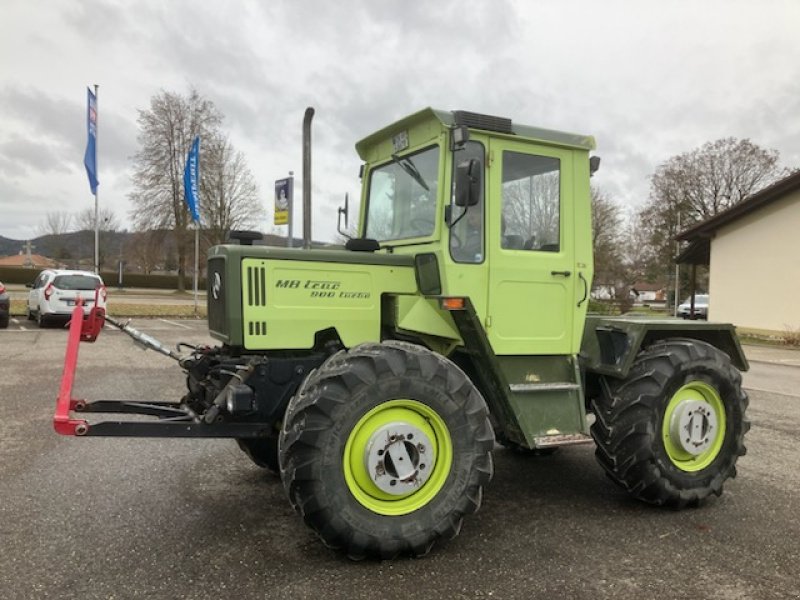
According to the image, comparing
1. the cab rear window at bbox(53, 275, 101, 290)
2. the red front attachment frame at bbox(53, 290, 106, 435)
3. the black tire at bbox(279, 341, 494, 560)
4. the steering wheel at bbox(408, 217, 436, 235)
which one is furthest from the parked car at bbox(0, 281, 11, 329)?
the black tire at bbox(279, 341, 494, 560)

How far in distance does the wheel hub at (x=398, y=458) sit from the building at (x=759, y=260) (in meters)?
21.3

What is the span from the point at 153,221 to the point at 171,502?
36.2 m

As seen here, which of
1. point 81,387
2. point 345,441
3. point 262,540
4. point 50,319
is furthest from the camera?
point 50,319

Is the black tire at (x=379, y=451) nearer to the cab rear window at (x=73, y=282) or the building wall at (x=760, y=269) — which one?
the cab rear window at (x=73, y=282)

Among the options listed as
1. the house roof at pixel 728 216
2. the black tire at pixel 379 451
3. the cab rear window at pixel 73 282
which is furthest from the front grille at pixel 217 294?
the house roof at pixel 728 216

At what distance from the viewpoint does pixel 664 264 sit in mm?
48375

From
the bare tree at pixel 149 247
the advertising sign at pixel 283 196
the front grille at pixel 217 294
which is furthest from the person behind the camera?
the bare tree at pixel 149 247

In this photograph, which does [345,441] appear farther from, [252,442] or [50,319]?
[50,319]

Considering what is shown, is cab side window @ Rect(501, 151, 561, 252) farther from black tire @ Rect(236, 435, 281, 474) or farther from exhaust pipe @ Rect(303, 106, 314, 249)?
→ exhaust pipe @ Rect(303, 106, 314, 249)

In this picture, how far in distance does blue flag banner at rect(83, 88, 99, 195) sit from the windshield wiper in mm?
22576

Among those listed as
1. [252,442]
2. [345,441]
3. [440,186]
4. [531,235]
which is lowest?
[252,442]

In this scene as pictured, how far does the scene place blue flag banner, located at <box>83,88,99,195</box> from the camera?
23.5 meters

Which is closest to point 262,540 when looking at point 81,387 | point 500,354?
point 500,354

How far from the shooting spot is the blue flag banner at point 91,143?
23.5 meters
